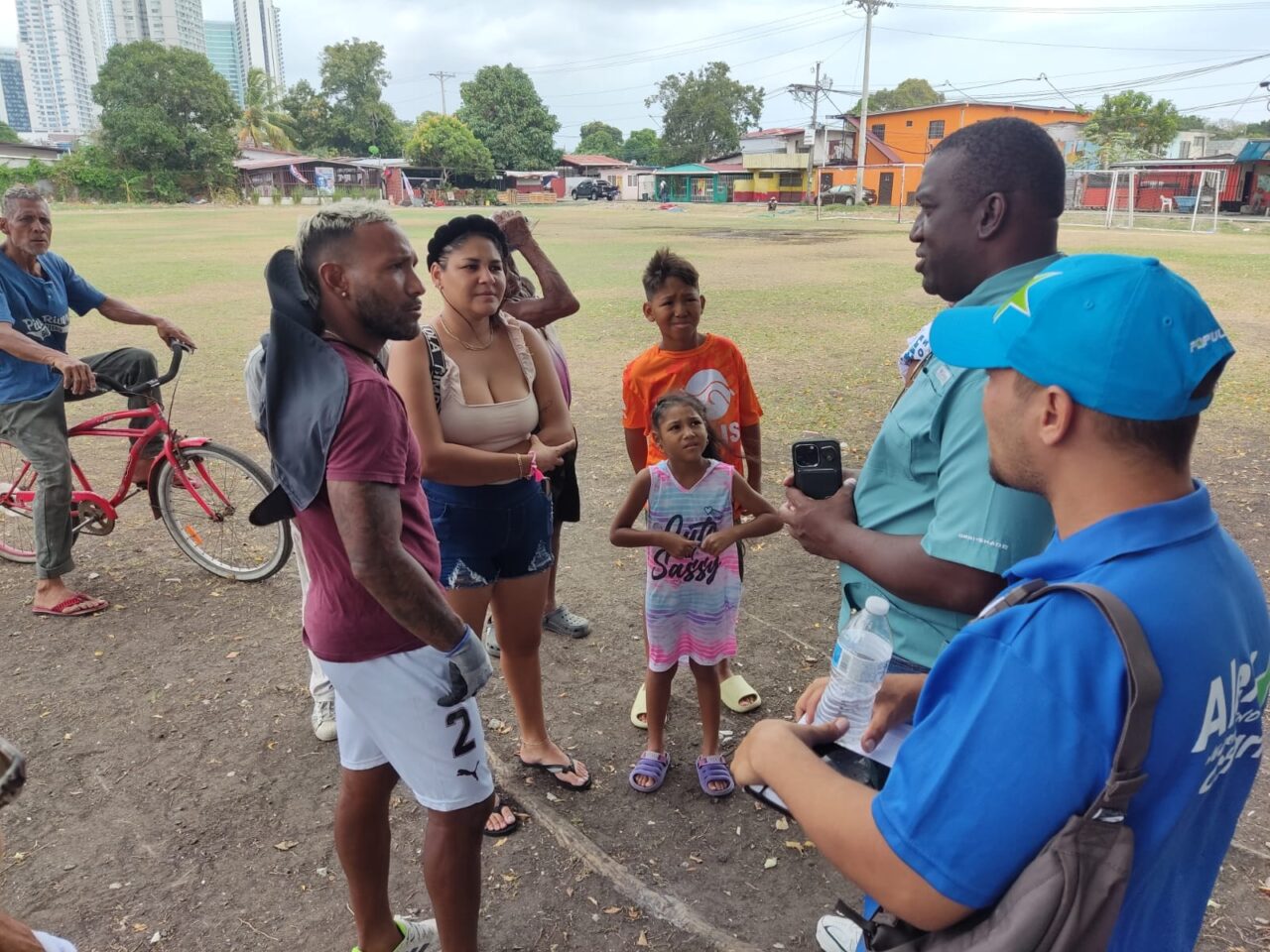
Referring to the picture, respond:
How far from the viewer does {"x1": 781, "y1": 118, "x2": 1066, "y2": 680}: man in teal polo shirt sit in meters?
1.54

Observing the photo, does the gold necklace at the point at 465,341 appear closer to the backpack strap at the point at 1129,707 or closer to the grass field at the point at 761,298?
the backpack strap at the point at 1129,707

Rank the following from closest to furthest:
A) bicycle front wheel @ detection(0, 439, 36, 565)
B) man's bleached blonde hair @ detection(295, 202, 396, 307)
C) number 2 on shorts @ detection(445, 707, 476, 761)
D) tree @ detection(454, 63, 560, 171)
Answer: man's bleached blonde hair @ detection(295, 202, 396, 307) < number 2 on shorts @ detection(445, 707, 476, 761) < bicycle front wheel @ detection(0, 439, 36, 565) < tree @ detection(454, 63, 560, 171)

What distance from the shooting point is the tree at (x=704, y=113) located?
94688mm

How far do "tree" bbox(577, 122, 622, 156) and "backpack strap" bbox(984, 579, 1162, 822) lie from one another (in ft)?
383

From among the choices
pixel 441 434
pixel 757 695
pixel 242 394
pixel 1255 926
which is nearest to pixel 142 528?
pixel 242 394

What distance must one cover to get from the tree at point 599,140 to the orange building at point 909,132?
49177mm

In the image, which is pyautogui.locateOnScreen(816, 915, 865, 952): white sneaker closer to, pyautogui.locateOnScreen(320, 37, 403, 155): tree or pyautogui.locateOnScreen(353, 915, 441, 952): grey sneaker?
pyautogui.locateOnScreen(353, 915, 441, 952): grey sneaker

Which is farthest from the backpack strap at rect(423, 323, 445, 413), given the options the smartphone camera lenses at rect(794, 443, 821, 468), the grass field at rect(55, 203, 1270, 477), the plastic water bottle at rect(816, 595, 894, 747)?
the grass field at rect(55, 203, 1270, 477)

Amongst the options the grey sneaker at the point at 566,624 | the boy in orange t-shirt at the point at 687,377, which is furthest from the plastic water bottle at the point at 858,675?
the grey sneaker at the point at 566,624

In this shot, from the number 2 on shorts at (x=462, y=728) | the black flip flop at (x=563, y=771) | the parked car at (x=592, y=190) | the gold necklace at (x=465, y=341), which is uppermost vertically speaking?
the parked car at (x=592, y=190)

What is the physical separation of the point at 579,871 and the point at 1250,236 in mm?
36918

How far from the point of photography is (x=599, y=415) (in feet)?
28.0

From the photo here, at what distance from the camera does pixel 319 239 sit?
2.09m

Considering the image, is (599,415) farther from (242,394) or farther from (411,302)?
(411,302)
